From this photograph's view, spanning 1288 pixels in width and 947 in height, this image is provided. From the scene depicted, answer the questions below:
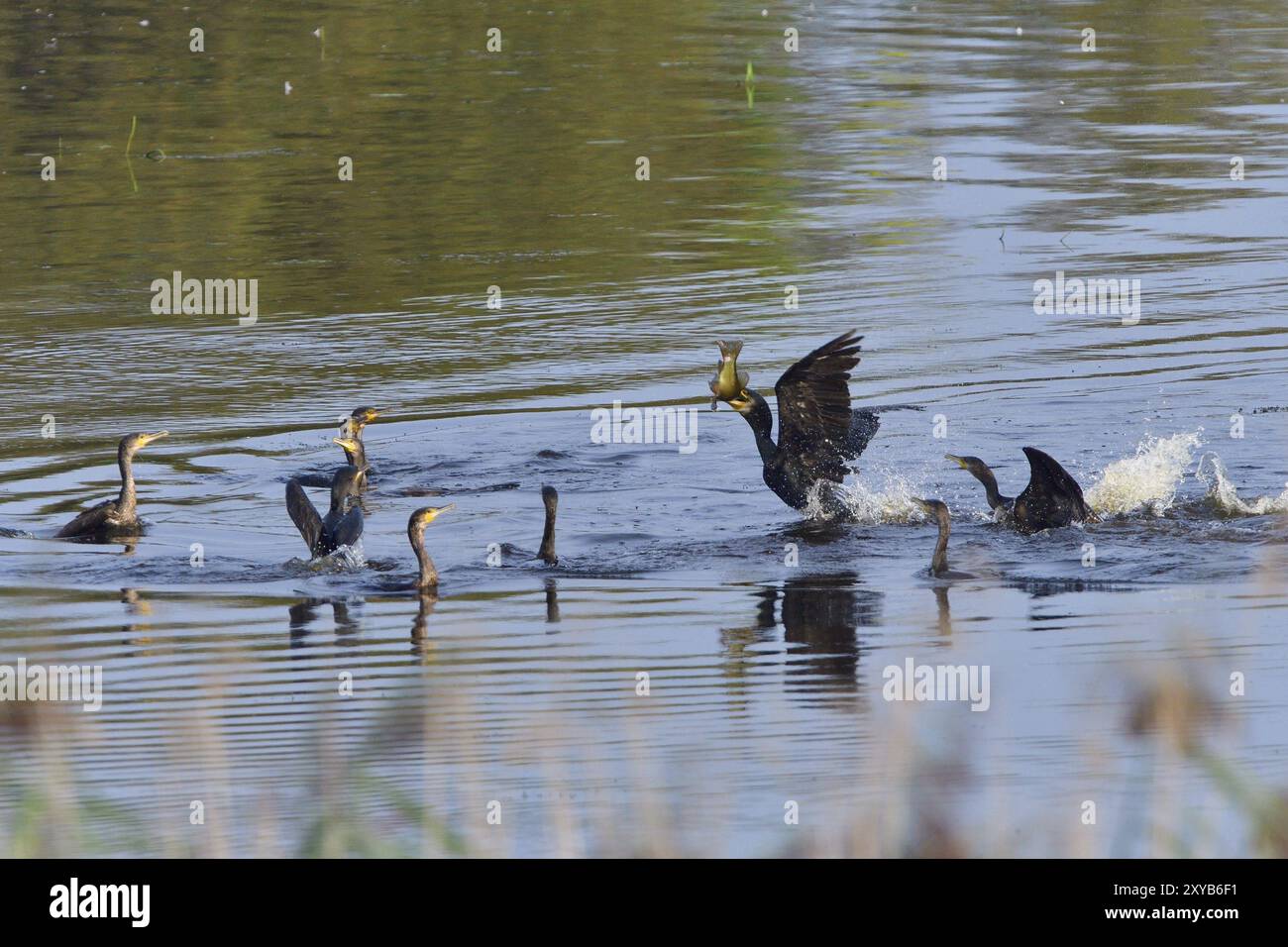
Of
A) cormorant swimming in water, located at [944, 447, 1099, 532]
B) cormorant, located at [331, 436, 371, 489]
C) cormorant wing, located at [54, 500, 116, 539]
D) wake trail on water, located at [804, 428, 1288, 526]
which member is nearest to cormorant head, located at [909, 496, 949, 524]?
wake trail on water, located at [804, 428, 1288, 526]

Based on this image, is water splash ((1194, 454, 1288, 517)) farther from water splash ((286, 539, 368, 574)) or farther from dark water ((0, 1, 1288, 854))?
water splash ((286, 539, 368, 574))

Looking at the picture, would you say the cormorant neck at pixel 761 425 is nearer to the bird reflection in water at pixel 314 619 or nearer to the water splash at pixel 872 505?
the water splash at pixel 872 505

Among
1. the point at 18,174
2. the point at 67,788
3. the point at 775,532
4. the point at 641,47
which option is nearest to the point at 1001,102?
the point at 641,47

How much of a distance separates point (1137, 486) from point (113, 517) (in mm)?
5403

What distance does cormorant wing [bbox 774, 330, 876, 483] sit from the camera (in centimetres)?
1160

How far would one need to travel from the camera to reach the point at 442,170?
23.5 metres

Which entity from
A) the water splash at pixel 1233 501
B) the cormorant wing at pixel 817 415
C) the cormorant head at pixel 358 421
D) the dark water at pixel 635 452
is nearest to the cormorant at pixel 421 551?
the dark water at pixel 635 452

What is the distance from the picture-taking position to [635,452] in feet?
43.4

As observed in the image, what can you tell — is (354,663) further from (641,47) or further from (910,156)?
(641,47)

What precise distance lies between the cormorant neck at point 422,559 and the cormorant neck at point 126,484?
206 centimetres

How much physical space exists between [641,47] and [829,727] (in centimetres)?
2748

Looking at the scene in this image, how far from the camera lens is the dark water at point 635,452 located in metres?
7.00

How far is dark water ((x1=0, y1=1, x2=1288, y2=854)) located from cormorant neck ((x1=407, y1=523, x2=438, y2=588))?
0.71ft

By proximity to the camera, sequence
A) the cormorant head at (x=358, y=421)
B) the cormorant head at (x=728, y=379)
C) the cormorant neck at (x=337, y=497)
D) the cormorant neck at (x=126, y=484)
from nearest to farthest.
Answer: the cormorant neck at (x=337, y=497)
the cormorant head at (x=728, y=379)
the cormorant neck at (x=126, y=484)
the cormorant head at (x=358, y=421)
